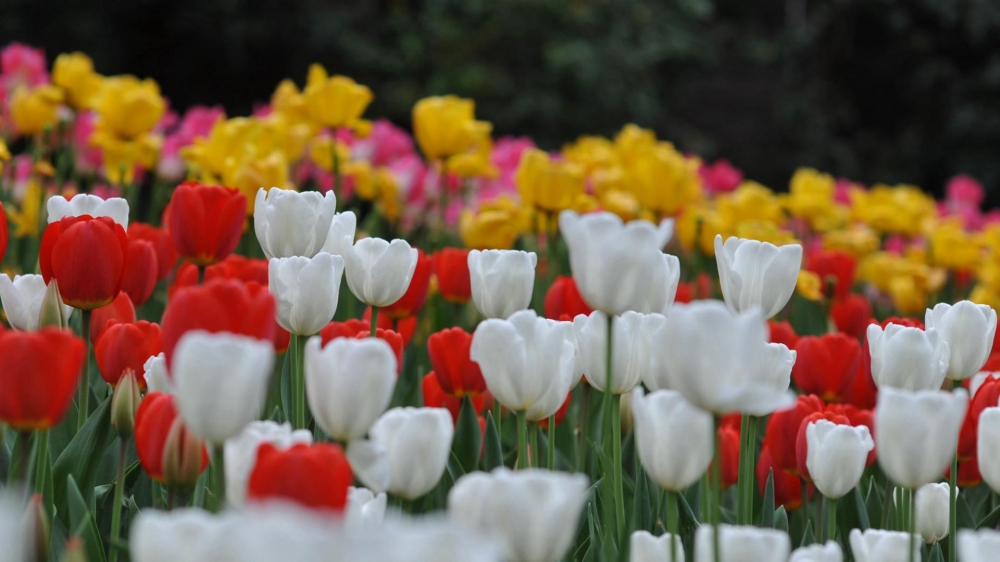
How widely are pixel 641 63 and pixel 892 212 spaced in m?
4.15

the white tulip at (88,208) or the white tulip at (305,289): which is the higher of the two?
the white tulip at (88,208)

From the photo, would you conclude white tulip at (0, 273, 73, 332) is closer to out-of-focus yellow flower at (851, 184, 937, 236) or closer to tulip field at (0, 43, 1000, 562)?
tulip field at (0, 43, 1000, 562)

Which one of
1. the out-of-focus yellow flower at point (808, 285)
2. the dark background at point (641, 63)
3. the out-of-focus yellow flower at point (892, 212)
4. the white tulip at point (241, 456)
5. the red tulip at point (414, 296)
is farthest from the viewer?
the dark background at point (641, 63)

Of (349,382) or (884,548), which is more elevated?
(349,382)

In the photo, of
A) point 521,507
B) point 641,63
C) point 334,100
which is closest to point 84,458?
point 521,507

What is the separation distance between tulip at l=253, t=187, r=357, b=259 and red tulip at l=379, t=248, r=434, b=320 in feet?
1.21

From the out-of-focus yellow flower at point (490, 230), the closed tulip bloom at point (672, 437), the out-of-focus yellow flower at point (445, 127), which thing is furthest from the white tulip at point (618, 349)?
the out-of-focus yellow flower at point (445, 127)

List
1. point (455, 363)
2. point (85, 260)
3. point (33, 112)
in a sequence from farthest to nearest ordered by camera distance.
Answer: point (33, 112) < point (455, 363) < point (85, 260)

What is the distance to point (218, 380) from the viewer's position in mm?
671

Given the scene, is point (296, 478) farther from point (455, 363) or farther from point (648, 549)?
point (455, 363)

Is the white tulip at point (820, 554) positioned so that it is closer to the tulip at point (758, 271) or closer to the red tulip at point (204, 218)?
the tulip at point (758, 271)

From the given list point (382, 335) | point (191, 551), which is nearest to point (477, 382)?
point (382, 335)

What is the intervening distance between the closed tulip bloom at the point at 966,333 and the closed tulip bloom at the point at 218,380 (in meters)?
0.80

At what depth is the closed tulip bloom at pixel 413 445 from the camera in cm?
82
